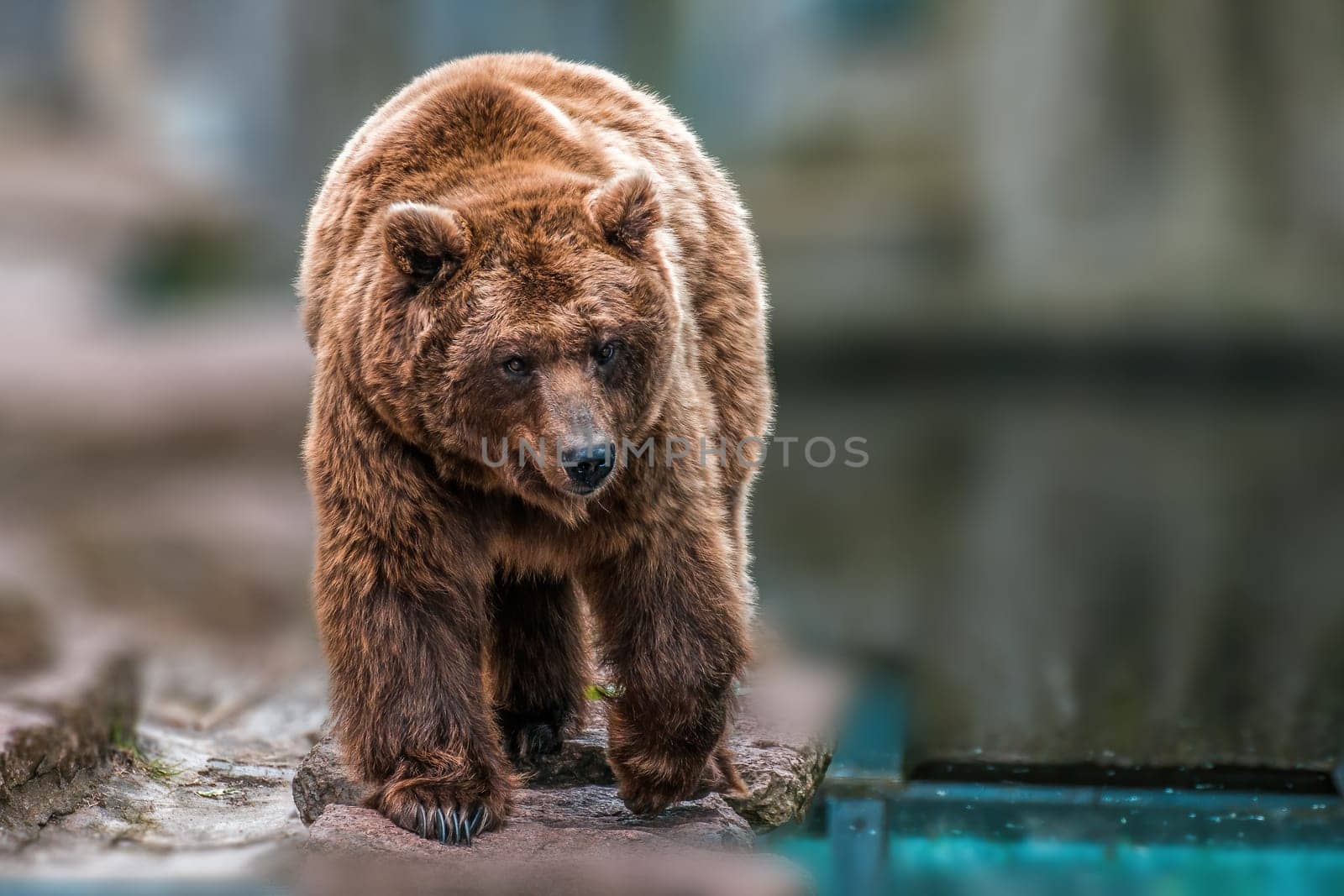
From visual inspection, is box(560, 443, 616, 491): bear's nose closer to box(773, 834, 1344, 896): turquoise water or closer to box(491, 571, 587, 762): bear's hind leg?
box(491, 571, 587, 762): bear's hind leg

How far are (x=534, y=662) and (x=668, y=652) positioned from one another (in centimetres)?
Answer: 93

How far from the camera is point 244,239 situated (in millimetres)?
16141

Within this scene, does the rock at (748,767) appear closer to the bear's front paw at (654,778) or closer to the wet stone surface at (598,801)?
the wet stone surface at (598,801)

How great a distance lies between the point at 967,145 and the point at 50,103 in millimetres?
10792

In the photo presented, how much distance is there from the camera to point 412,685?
4176mm

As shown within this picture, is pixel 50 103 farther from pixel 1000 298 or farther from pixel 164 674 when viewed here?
pixel 1000 298

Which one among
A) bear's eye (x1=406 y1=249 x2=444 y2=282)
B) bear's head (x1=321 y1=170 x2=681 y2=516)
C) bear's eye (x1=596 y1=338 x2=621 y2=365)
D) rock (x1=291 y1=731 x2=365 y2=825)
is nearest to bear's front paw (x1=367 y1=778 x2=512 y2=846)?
rock (x1=291 y1=731 x2=365 y2=825)

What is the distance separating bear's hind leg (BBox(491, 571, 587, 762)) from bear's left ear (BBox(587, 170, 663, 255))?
4.59 ft

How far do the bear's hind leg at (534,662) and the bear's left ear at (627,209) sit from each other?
1.40m

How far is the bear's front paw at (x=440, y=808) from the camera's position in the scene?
414 cm

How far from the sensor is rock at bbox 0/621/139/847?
4.81 meters

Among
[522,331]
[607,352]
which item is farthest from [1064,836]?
[522,331]

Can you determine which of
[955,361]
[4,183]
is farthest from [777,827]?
[955,361]

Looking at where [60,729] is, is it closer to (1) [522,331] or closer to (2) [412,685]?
(2) [412,685]
